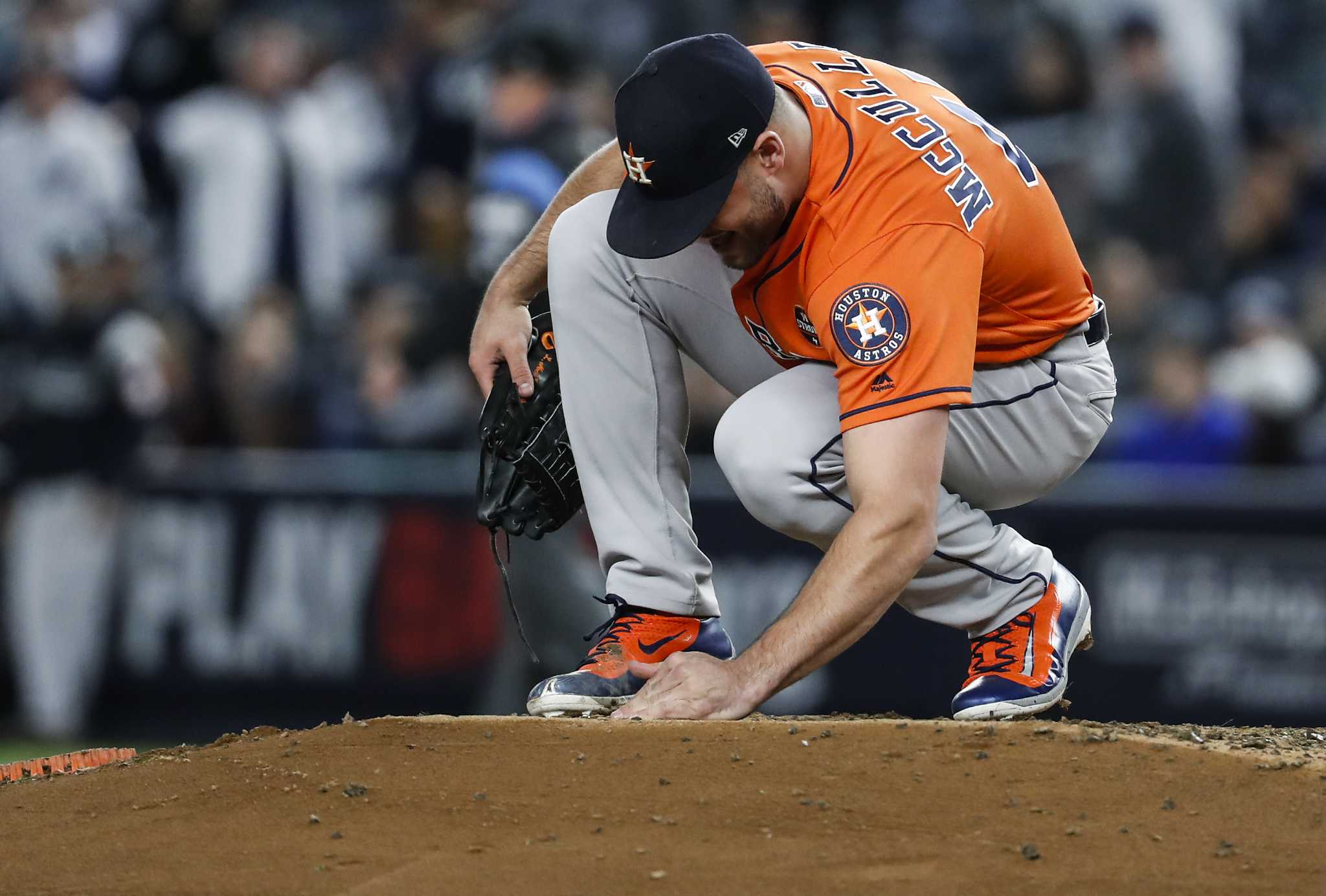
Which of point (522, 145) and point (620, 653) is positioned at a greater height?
point (522, 145)

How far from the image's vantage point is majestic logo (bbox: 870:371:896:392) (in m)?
3.00

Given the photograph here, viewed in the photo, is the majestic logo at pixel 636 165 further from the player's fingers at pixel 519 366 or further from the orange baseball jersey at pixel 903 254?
the player's fingers at pixel 519 366

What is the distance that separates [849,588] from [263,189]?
7.93 m

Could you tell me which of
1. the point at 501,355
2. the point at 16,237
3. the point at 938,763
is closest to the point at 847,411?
the point at 938,763

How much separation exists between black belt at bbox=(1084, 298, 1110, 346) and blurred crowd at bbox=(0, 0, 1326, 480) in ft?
9.13

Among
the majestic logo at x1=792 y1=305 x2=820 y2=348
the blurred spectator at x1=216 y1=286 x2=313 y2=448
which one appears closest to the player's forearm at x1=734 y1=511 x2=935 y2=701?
the majestic logo at x1=792 y1=305 x2=820 y2=348

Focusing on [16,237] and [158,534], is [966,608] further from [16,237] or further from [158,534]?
[16,237]

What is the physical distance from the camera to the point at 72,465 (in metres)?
8.80

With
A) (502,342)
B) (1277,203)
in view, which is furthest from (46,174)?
(502,342)

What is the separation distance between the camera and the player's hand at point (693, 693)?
321cm

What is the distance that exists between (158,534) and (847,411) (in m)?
6.28

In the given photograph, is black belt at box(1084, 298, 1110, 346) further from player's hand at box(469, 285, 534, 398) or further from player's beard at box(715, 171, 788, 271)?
player's hand at box(469, 285, 534, 398)

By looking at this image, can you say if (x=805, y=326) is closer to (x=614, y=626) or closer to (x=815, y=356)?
(x=815, y=356)

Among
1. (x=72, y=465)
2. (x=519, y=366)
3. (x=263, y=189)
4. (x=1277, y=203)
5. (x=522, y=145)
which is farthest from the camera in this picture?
(x=263, y=189)
